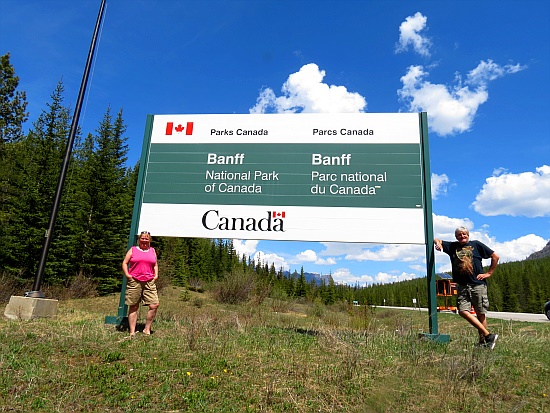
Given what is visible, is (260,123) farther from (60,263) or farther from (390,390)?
(60,263)

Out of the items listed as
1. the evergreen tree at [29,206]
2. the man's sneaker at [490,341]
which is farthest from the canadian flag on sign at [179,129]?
the evergreen tree at [29,206]

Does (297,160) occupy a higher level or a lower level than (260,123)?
lower

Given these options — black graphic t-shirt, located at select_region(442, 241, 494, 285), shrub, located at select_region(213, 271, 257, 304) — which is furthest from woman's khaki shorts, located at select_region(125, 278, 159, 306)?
shrub, located at select_region(213, 271, 257, 304)

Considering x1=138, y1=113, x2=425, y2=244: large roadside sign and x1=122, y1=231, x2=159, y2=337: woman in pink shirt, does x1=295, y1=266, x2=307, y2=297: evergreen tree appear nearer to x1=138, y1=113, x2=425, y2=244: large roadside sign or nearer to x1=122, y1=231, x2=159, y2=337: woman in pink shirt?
x1=138, y1=113, x2=425, y2=244: large roadside sign

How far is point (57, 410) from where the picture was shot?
10.2 feet

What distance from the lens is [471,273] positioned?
5.71 metres

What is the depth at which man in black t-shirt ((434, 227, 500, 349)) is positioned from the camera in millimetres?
5664

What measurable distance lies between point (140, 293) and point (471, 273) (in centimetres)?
556

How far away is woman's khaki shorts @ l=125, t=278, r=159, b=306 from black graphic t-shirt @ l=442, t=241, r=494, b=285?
5.11 m

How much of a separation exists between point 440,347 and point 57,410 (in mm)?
5149

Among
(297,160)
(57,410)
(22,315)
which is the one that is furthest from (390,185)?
(22,315)

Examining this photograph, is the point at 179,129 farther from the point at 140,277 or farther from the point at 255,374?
the point at 255,374

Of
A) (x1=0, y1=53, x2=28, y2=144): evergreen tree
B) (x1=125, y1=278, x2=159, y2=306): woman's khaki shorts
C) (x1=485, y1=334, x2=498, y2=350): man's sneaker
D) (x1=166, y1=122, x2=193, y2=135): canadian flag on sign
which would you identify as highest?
(x1=0, y1=53, x2=28, y2=144): evergreen tree

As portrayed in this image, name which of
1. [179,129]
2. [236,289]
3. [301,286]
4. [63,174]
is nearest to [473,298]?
[179,129]
